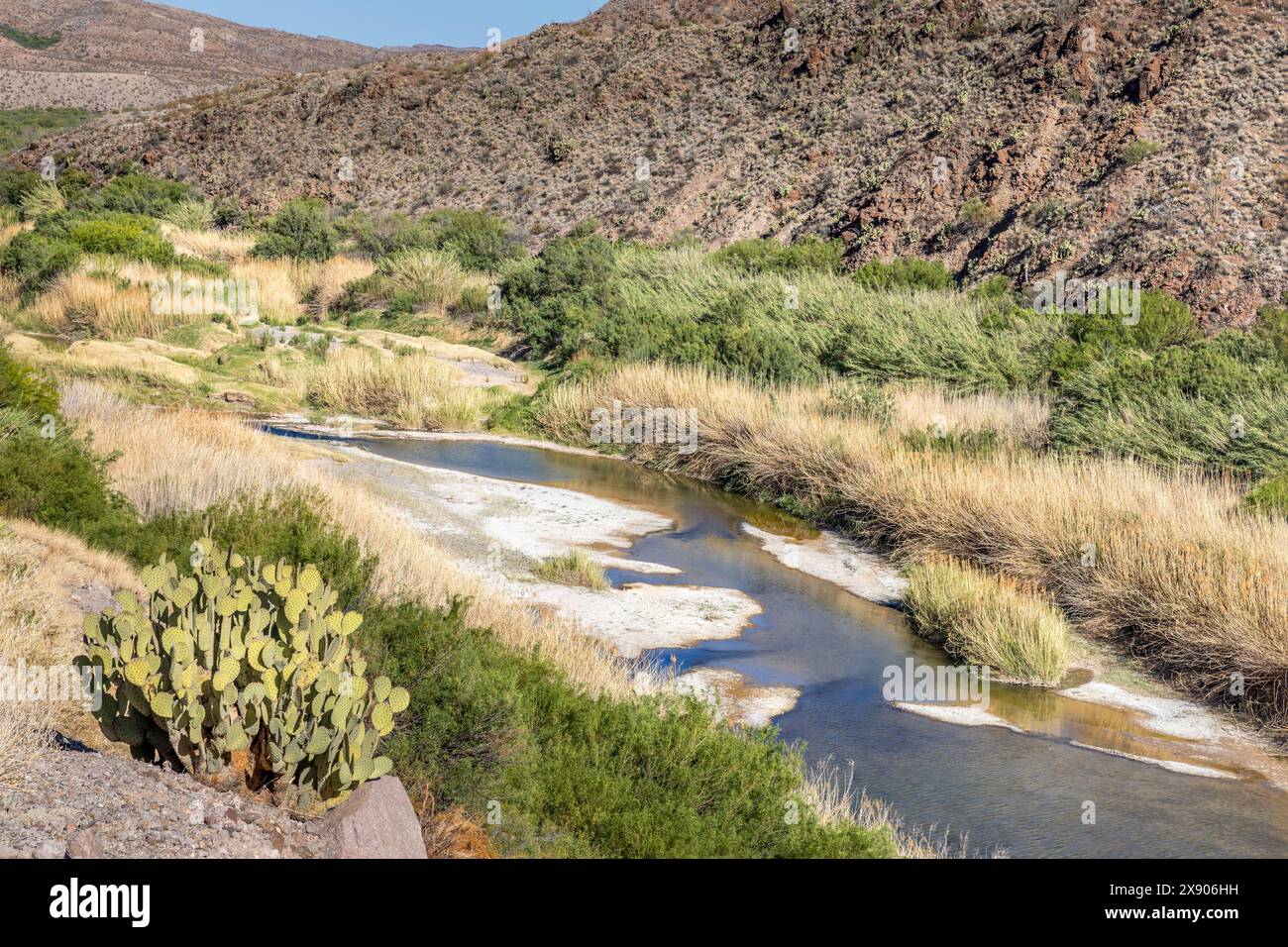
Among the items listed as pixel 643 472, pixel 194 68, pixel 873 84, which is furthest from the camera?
pixel 194 68

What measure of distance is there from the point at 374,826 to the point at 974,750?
196 inches

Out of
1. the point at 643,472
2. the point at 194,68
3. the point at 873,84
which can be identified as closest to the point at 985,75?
the point at 873,84

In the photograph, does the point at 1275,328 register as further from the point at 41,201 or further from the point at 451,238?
the point at 41,201

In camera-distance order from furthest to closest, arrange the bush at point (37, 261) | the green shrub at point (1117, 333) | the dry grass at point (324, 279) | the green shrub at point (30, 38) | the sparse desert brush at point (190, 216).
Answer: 1. the green shrub at point (30, 38)
2. the sparse desert brush at point (190, 216)
3. the dry grass at point (324, 279)
4. the bush at point (37, 261)
5. the green shrub at point (1117, 333)

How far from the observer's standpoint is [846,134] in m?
38.5

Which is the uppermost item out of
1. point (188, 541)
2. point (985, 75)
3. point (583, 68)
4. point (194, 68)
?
point (194, 68)

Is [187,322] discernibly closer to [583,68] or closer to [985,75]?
[985,75]

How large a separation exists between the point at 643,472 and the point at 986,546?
6637 millimetres

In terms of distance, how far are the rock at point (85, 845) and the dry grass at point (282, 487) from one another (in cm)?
355

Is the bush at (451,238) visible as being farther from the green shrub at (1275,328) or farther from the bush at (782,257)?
the green shrub at (1275,328)

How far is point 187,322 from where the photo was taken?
886 inches

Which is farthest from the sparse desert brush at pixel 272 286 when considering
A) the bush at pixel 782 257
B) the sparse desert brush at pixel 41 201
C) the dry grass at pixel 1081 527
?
the dry grass at pixel 1081 527

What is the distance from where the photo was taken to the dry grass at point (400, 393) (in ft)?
65.0

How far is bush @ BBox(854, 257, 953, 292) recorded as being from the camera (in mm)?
25094
